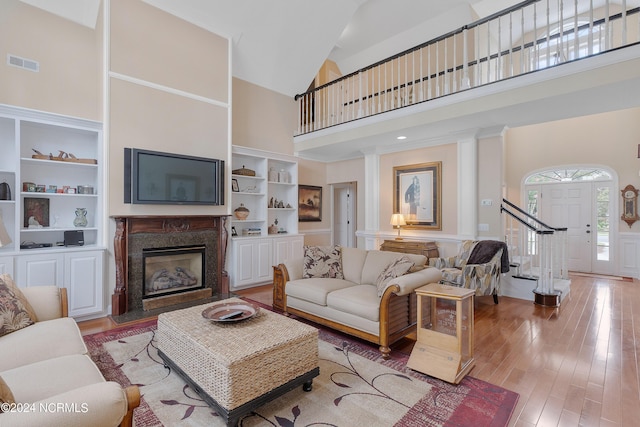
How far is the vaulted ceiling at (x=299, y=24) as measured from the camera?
15.5 ft

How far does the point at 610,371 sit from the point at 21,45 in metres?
7.09

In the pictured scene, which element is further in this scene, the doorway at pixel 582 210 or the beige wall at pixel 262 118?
the doorway at pixel 582 210

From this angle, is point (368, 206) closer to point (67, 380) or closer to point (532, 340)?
point (532, 340)

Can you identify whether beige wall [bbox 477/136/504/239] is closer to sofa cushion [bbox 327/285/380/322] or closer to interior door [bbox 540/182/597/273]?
sofa cushion [bbox 327/285/380/322]

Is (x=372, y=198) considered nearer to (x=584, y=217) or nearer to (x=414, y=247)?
(x=414, y=247)

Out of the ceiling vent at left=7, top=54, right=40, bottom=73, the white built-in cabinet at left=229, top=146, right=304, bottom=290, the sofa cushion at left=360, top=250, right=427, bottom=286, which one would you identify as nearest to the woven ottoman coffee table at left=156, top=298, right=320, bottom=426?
the sofa cushion at left=360, top=250, right=427, bottom=286

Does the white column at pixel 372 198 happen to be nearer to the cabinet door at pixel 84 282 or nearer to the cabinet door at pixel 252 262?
the cabinet door at pixel 252 262

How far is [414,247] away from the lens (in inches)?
217

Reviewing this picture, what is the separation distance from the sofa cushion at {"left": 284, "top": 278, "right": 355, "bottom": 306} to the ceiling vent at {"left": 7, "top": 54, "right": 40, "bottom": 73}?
4.18m

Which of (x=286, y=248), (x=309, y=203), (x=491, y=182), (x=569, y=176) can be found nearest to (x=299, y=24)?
(x=309, y=203)

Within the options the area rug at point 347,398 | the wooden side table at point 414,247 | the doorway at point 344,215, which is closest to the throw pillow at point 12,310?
the area rug at point 347,398

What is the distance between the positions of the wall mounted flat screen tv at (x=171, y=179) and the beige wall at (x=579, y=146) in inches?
278

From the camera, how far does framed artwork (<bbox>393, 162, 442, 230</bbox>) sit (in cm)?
571

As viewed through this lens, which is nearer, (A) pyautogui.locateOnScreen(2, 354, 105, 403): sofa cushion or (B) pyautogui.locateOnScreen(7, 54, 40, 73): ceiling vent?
(A) pyautogui.locateOnScreen(2, 354, 105, 403): sofa cushion
